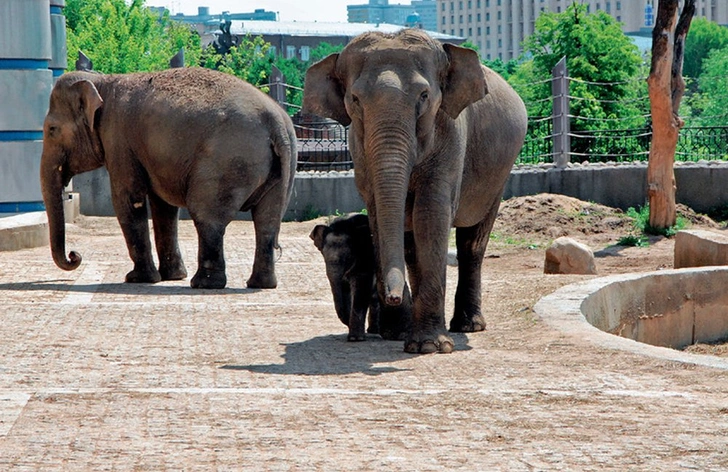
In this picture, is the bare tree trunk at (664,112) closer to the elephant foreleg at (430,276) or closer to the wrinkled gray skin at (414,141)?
the wrinkled gray skin at (414,141)

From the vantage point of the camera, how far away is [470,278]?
10539 millimetres

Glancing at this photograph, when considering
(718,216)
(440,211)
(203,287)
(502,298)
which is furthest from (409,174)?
(718,216)

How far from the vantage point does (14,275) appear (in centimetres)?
1427

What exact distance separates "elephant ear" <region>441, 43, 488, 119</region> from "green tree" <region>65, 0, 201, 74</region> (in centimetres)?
5551

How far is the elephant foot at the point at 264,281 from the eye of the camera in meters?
13.4

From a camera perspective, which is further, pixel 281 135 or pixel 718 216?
pixel 718 216

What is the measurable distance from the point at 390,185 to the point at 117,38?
61494 mm

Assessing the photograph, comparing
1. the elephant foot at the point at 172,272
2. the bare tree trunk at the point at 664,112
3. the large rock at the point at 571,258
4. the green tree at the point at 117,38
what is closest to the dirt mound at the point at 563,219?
the bare tree trunk at the point at 664,112

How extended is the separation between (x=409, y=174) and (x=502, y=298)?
11.6ft

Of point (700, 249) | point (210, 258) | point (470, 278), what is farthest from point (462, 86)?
point (700, 249)

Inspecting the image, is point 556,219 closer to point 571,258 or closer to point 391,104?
point 571,258

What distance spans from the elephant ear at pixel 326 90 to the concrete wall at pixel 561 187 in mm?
13829

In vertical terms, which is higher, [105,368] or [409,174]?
[409,174]

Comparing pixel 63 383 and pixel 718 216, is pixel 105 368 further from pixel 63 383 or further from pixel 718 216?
pixel 718 216
